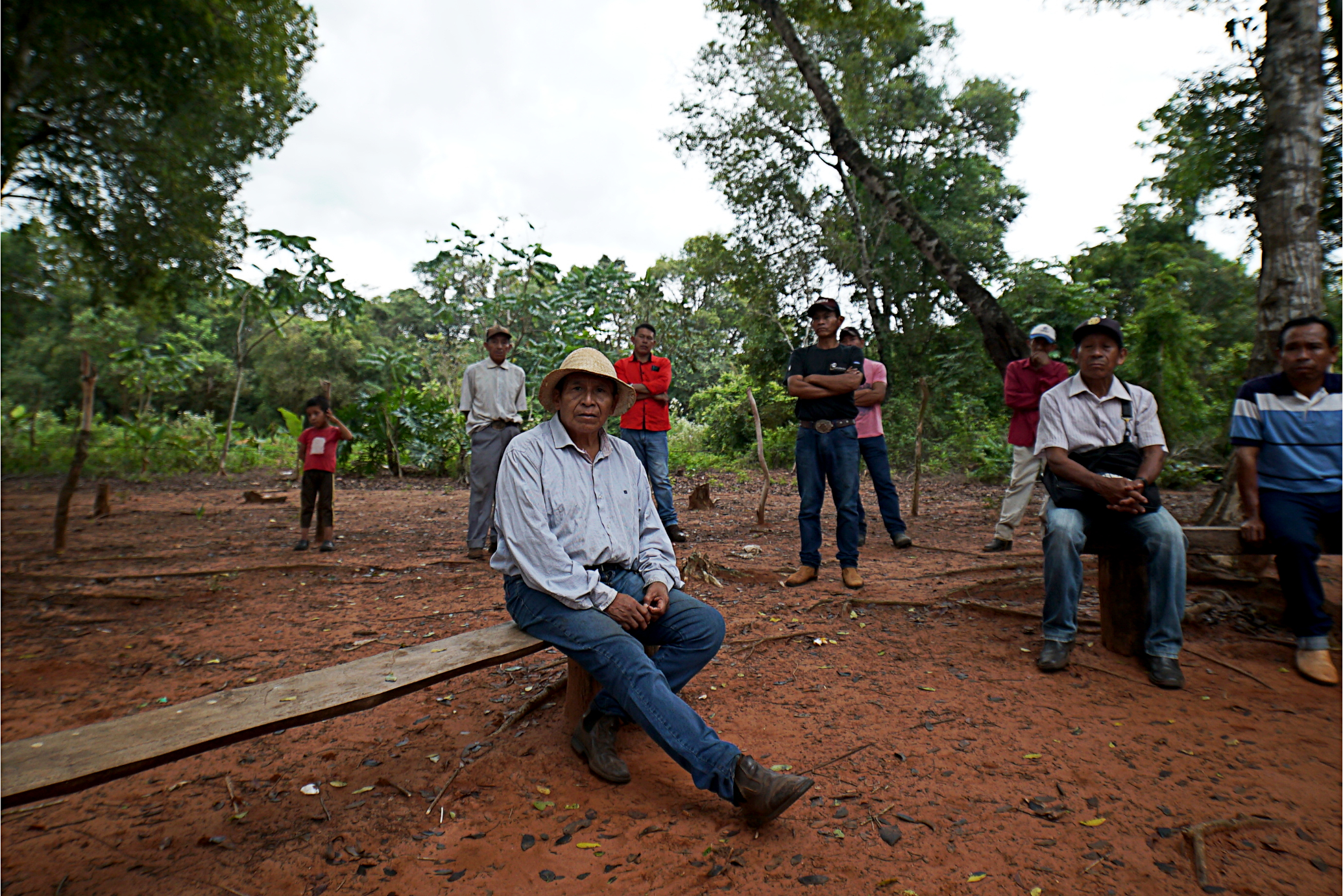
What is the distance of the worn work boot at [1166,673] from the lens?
3311 millimetres

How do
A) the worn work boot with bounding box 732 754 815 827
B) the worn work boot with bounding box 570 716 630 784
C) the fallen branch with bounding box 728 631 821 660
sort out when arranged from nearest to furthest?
the worn work boot with bounding box 732 754 815 827 < the worn work boot with bounding box 570 716 630 784 < the fallen branch with bounding box 728 631 821 660

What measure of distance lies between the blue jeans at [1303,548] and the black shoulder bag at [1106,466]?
22.8 inches

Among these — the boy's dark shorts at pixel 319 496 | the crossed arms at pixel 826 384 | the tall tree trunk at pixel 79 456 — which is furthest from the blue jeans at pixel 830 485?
the tall tree trunk at pixel 79 456

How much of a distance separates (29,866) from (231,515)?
315 inches

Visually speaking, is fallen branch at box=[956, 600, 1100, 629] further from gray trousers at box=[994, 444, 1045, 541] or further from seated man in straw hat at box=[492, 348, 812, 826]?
seated man in straw hat at box=[492, 348, 812, 826]

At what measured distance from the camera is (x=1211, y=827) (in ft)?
7.39

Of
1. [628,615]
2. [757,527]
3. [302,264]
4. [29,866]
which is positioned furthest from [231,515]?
[628,615]

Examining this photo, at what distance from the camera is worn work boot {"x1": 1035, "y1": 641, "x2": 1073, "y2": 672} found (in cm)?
350

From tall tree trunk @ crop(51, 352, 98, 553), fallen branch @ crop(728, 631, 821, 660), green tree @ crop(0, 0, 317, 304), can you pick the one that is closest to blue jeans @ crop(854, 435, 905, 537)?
fallen branch @ crop(728, 631, 821, 660)

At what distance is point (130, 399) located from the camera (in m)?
24.0

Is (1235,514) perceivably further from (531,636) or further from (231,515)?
(231,515)

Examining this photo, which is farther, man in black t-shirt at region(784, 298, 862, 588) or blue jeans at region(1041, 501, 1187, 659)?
man in black t-shirt at region(784, 298, 862, 588)

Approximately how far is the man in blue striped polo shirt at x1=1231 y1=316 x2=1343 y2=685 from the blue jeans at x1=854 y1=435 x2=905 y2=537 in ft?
9.14

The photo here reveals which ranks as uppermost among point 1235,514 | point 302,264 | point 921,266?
point 921,266
